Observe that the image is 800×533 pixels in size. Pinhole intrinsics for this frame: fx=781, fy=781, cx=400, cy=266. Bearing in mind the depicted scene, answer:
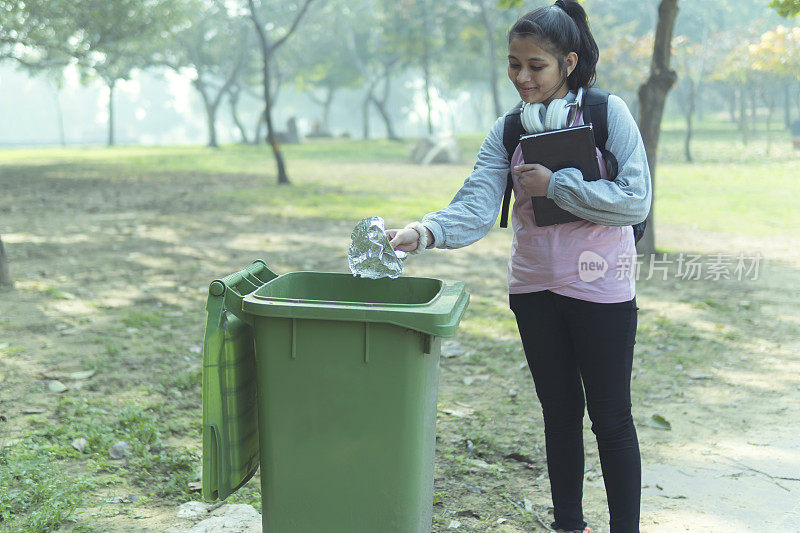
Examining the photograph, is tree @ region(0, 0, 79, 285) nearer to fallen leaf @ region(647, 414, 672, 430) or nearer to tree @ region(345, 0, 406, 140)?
fallen leaf @ region(647, 414, 672, 430)

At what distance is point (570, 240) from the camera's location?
243cm

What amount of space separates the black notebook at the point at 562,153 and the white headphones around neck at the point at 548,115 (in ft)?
0.18

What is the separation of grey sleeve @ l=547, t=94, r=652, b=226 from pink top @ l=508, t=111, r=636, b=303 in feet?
0.24

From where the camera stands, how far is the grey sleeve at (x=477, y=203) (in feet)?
8.16

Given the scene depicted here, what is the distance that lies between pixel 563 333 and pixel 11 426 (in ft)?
8.89

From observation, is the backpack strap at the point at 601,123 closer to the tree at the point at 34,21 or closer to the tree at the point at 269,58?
the tree at the point at 269,58

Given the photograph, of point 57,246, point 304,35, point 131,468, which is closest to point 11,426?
point 131,468

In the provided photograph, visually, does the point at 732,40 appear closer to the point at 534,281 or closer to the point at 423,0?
the point at 423,0

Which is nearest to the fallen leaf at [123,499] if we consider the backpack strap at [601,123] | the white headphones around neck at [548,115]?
the white headphones around neck at [548,115]

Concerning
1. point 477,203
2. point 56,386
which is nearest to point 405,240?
point 477,203

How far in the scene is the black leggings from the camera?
2.42 meters

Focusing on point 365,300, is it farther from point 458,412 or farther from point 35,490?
point 458,412

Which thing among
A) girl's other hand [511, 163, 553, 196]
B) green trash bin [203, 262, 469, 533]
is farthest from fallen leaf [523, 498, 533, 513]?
girl's other hand [511, 163, 553, 196]

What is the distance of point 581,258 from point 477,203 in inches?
14.7
